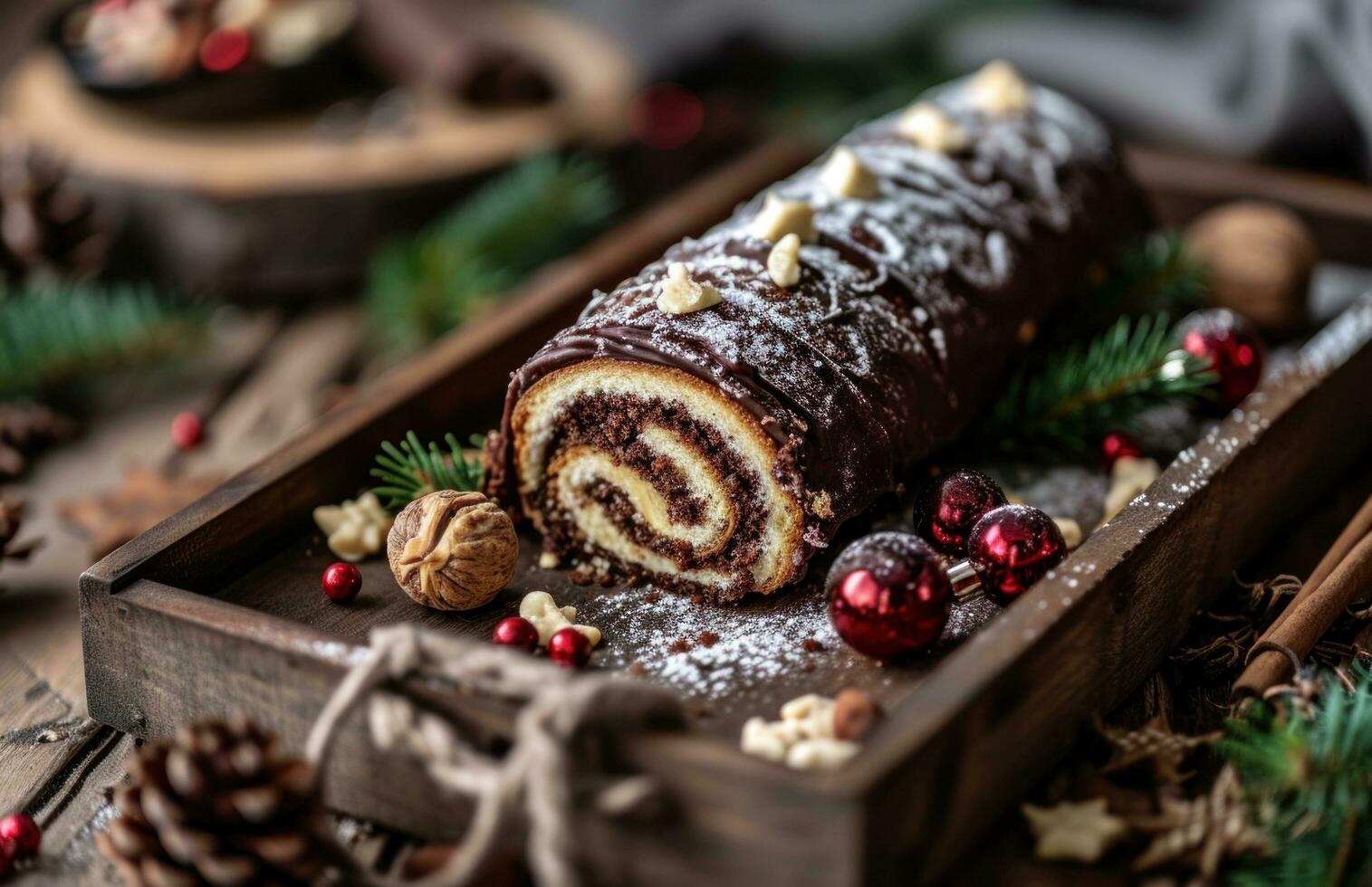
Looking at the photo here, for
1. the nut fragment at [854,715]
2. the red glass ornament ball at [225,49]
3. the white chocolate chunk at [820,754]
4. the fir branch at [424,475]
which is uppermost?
the red glass ornament ball at [225,49]

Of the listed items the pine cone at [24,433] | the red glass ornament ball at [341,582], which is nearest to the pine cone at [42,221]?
the pine cone at [24,433]

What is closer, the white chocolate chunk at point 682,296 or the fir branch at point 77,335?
the white chocolate chunk at point 682,296

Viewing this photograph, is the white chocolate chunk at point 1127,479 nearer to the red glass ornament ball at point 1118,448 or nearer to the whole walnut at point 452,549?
the red glass ornament ball at point 1118,448

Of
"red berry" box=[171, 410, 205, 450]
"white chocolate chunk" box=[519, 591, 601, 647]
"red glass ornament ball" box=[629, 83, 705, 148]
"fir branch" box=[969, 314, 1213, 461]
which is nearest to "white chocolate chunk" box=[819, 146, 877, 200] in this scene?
"fir branch" box=[969, 314, 1213, 461]

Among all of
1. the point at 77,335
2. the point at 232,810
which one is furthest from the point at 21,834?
the point at 77,335

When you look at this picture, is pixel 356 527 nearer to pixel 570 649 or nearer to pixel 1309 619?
pixel 570 649

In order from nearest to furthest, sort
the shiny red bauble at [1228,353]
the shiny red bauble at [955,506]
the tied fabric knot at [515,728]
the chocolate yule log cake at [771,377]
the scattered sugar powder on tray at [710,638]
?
the tied fabric knot at [515,728] < the scattered sugar powder on tray at [710,638] < the chocolate yule log cake at [771,377] < the shiny red bauble at [955,506] < the shiny red bauble at [1228,353]
